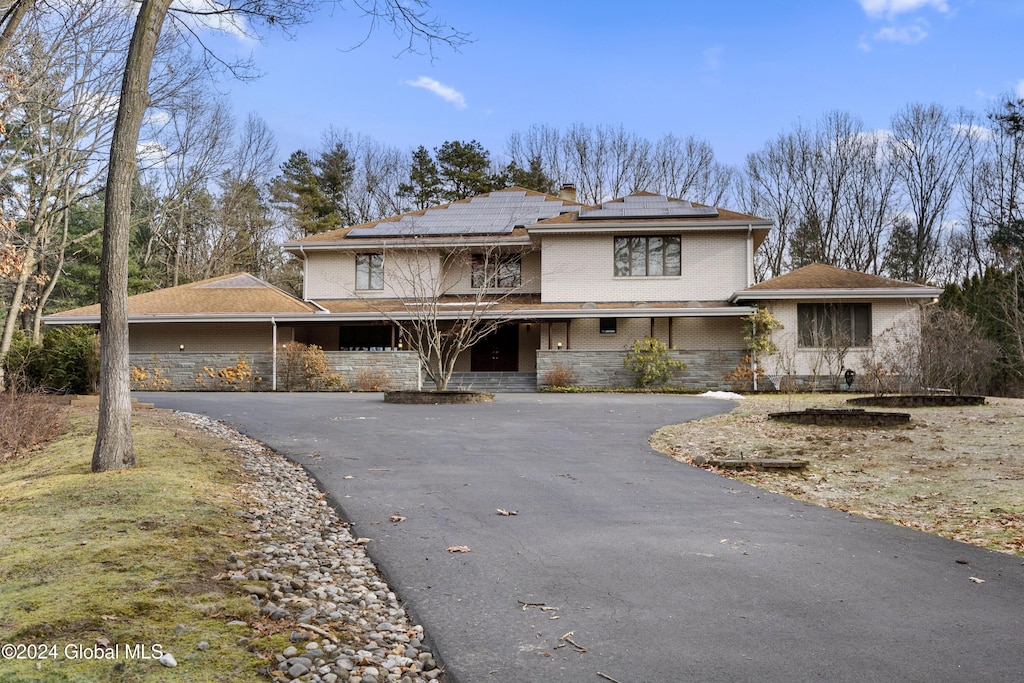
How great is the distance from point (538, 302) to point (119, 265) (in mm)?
19262

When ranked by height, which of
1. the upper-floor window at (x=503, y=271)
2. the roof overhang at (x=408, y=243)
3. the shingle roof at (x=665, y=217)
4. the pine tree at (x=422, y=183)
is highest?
the pine tree at (x=422, y=183)

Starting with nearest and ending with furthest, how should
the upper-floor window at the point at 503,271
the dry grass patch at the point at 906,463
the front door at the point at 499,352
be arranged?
the dry grass patch at the point at 906,463 < the upper-floor window at the point at 503,271 < the front door at the point at 499,352

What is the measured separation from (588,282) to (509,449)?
16.2 m

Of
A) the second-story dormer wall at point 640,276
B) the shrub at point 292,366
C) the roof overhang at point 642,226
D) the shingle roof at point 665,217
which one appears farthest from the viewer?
the shingle roof at point 665,217

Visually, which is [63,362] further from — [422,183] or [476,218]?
[422,183]

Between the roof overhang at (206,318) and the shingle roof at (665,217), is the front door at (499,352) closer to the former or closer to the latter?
the shingle roof at (665,217)

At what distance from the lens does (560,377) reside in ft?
76.1

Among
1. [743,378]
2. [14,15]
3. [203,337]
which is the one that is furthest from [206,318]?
[743,378]

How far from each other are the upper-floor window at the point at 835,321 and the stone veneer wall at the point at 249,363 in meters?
12.8

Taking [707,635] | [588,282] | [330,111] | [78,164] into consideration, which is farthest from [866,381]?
[330,111]

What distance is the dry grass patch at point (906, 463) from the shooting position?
21.5 ft

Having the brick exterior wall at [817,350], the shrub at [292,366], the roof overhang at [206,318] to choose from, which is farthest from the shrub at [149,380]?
the brick exterior wall at [817,350]

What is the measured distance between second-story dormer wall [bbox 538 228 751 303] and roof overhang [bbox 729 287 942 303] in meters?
1.75

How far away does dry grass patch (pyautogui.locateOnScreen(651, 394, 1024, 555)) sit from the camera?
21.5ft
